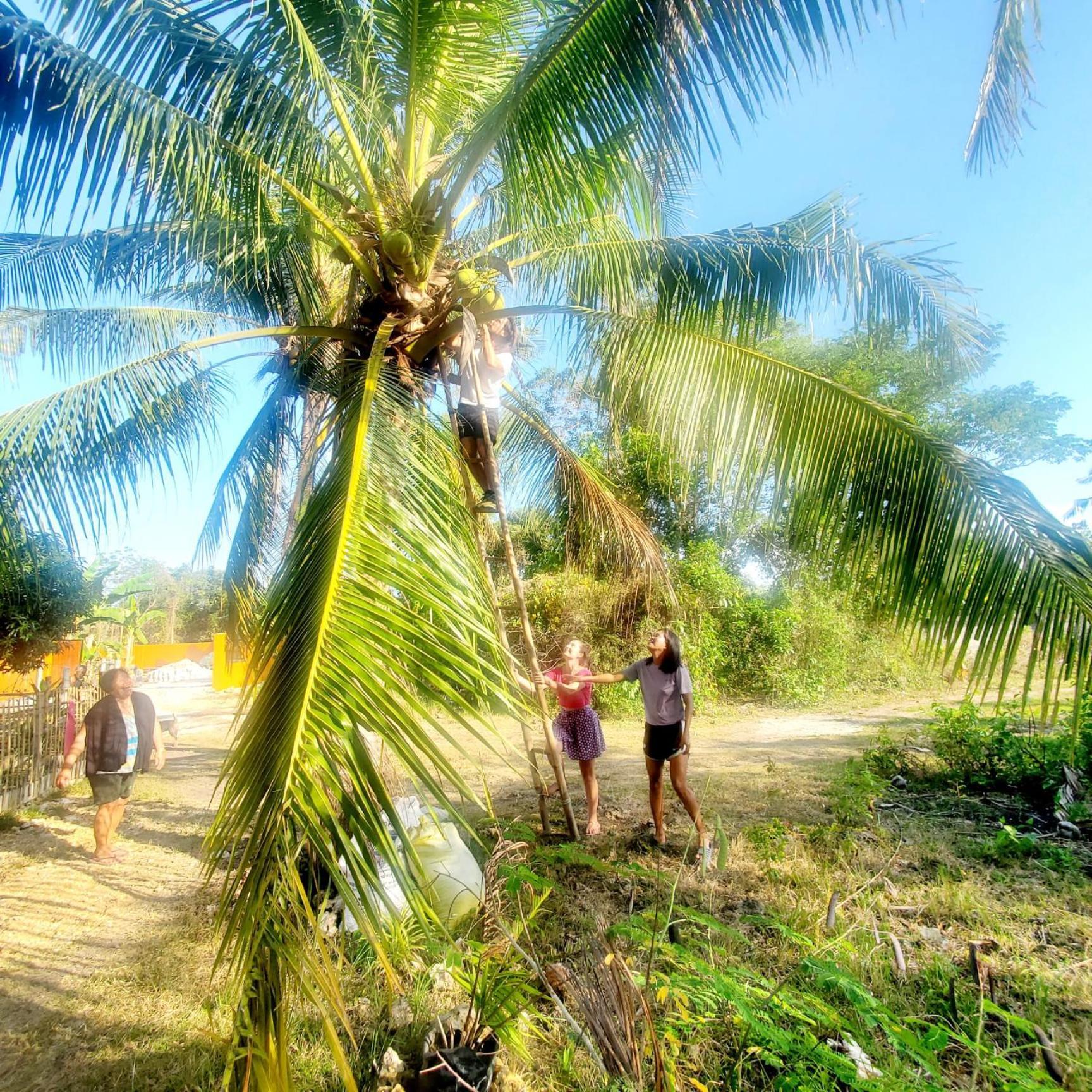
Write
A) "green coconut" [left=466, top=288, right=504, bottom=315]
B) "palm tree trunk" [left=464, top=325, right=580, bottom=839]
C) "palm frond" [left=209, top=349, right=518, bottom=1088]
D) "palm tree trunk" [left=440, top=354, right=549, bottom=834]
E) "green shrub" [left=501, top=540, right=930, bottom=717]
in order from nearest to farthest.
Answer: "palm frond" [left=209, top=349, right=518, bottom=1088]
"palm tree trunk" [left=440, top=354, right=549, bottom=834]
"palm tree trunk" [left=464, top=325, right=580, bottom=839]
"green coconut" [left=466, top=288, right=504, bottom=315]
"green shrub" [left=501, top=540, right=930, bottom=717]

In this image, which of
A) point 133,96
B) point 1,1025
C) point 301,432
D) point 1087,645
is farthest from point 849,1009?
point 301,432

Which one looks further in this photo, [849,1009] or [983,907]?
[983,907]

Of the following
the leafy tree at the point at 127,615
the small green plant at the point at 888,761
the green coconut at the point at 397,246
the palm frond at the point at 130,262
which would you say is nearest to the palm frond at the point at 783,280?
the green coconut at the point at 397,246

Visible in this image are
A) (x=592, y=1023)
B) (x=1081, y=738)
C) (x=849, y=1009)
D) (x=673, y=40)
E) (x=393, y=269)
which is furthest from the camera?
(x=1081, y=738)

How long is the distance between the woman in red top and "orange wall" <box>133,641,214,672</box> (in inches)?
988

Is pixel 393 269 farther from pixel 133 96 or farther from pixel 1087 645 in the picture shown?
pixel 1087 645

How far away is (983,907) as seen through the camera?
307cm

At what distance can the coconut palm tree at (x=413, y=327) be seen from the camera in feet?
5.00

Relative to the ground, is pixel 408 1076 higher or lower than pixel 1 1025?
higher

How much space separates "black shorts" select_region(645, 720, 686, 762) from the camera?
4094mm

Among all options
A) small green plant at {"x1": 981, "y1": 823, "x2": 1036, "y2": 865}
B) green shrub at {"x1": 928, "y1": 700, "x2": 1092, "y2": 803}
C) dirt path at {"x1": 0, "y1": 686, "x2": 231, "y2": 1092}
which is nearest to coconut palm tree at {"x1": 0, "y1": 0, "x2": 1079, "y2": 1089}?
dirt path at {"x1": 0, "y1": 686, "x2": 231, "y2": 1092}

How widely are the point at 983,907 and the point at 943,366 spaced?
10.4 ft

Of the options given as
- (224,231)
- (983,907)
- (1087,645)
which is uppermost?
(224,231)

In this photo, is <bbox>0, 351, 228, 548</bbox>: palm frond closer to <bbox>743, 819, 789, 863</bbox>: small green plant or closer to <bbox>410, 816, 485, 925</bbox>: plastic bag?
<bbox>410, 816, 485, 925</bbox>: plastic bag
